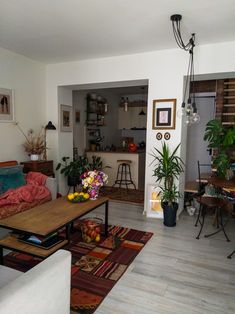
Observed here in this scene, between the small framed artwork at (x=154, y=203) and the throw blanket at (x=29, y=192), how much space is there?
1626 millimetres

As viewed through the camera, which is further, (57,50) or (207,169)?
(207,169)

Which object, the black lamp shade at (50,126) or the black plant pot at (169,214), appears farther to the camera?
the black lamp shade at (50,126)

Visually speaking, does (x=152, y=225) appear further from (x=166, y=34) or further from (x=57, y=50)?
(x=57, y=50)

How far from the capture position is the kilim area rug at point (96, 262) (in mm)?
1970

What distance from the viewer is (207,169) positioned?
17.3 ft

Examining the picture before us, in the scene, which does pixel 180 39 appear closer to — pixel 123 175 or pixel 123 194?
pixel 123 194

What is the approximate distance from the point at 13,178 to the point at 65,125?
1.79 m

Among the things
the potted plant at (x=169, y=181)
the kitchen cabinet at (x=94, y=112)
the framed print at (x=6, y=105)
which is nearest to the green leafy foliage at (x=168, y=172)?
the potted plant at (x=169, y=181)

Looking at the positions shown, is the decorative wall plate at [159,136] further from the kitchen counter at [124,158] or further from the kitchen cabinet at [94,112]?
the kitchen cabinet at [94,112]

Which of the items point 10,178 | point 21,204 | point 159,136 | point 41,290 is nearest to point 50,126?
point 10,178

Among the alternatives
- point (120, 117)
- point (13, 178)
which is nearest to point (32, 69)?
point (13, 178)

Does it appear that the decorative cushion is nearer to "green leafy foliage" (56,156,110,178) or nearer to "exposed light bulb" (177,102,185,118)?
"green leafy foliage" (56,156,110,178)

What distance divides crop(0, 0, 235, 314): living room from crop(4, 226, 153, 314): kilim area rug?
0.34 ft

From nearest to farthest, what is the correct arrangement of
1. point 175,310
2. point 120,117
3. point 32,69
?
point 175,310
point 32,69
point 120,117
